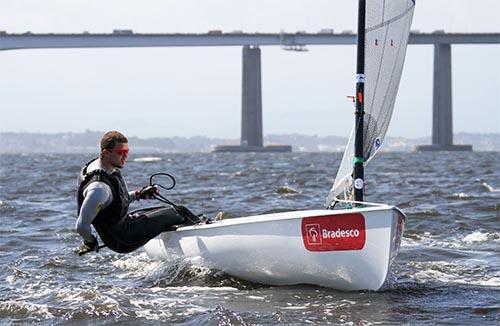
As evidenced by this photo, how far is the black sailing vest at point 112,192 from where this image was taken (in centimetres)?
771

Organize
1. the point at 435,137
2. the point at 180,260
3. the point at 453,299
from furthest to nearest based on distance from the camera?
the point at 435,137, the point at 180,260, the point at 453,299

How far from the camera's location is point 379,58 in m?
8.30

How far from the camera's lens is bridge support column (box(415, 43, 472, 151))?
82.1 m

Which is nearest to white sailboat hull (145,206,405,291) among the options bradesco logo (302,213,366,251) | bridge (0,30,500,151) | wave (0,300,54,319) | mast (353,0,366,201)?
bradesco logo (302,213,366,251)

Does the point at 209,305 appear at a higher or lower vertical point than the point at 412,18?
lower

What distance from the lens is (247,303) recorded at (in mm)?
7410

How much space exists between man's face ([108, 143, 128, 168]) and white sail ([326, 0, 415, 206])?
204 centimetres

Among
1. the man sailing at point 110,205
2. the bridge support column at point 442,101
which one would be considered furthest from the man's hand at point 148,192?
the bridge support column at point 442,101

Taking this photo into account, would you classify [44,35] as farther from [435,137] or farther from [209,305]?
[209,305]

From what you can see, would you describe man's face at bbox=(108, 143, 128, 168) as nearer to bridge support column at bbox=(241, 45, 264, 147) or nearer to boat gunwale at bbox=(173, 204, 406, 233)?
boat gunwale at bbox=(173, 204, 406, 233)

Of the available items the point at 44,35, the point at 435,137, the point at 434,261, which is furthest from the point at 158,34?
the point at 434,261

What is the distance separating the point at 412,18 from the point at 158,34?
219 feet

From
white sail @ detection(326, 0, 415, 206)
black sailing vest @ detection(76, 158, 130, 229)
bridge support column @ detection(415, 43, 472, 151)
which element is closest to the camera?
black sailing vest @ detection(76, 158, 130, 229)

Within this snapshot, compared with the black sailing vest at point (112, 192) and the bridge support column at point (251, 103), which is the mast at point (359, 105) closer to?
the black sailing vest at point (112, 192)
